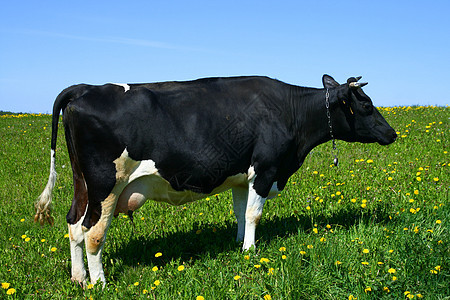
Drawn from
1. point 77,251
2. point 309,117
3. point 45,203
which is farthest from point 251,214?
point 45,203

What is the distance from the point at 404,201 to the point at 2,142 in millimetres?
11922

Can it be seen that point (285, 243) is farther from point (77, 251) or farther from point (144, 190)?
point (77, 251)

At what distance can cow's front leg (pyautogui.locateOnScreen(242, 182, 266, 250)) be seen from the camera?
5453mm

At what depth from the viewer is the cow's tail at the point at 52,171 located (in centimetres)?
505

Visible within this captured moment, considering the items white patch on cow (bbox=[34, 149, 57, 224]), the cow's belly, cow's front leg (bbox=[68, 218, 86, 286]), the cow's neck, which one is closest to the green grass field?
cow's front leg (bbox=[68, 218, 86, 286])

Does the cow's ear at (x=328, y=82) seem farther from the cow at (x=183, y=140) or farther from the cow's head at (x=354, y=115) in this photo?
the cow at (x=183, y=140)

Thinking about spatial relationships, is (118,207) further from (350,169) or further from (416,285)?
(350,169)

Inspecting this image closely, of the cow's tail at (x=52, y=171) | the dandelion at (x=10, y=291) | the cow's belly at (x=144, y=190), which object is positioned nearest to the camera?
the dandelion at (x=10, y=291)

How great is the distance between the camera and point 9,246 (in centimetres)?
619

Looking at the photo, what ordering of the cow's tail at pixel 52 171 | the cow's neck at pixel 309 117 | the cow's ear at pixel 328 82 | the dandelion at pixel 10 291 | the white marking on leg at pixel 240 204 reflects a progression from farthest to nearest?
the cow's ear at pixel 328 82 → the white marking on leg at pixel 240 204 → the cow's neck at pixel 309 117 → the cow's tail at pixel 52 171 → the dandelion at pixel 10 291

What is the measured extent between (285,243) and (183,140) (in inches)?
78.6

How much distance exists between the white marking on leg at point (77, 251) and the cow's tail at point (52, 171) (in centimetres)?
63

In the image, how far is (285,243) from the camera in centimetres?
563

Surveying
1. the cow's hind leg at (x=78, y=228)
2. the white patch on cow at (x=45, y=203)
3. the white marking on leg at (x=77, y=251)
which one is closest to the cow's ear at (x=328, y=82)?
the cow's hind leg at (x=78, y=228)
